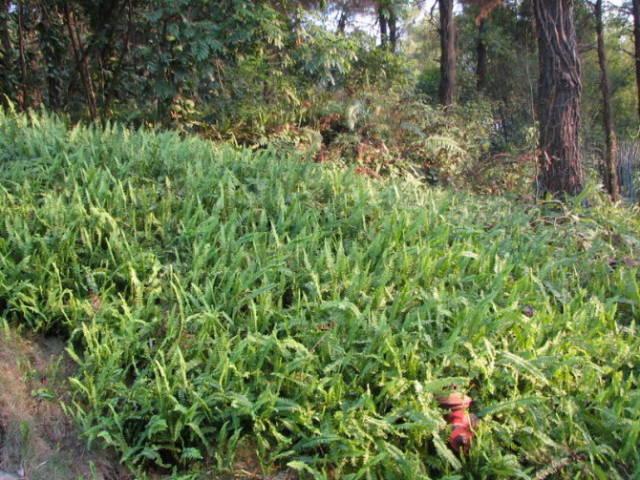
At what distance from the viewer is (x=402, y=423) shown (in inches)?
97.7

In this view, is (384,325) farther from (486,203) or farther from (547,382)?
(486,203)

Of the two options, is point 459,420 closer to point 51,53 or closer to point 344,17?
A: point 51,53

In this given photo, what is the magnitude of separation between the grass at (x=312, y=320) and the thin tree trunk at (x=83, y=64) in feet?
11.7

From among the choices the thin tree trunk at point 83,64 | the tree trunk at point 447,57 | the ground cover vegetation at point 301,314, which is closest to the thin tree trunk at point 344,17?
the tree trunk at point 447,57

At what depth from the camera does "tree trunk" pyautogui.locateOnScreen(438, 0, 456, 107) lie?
1273cm

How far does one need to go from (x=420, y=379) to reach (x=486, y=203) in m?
2.78

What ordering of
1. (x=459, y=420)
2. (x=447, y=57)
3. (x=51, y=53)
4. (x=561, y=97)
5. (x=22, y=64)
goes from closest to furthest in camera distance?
(x=459, y=420), (x=561, y=97), (x=22, y=64), (x=51, y=53), (x=447, y=57)

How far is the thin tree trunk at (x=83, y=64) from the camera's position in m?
7.73

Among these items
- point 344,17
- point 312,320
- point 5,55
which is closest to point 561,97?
point 312,320

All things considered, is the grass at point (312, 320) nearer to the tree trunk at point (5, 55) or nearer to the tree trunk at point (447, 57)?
the tree trunk at point (5, 55)

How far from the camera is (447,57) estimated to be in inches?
511

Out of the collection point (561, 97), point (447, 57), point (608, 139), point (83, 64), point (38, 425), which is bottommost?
point (38, 425)

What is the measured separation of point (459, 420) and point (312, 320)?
82 cm

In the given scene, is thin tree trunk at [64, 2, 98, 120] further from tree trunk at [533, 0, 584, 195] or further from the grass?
tree trunk at [533, 0, 584, 195]
